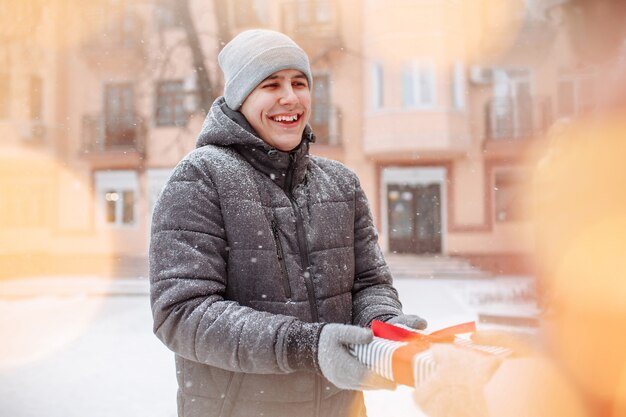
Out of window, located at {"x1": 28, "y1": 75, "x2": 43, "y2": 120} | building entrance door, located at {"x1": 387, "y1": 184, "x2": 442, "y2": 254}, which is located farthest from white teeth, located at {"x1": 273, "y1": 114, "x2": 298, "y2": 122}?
window, located at {"x1": 28, "y1": 75, "x2": 43, "y2": 120}

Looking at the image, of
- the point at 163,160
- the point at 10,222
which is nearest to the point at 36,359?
the point at 163,160

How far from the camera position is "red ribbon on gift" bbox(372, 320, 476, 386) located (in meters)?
0.96

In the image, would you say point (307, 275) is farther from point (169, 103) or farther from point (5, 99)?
point (5, 99)

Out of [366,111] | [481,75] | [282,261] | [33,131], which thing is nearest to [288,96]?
[282,261]

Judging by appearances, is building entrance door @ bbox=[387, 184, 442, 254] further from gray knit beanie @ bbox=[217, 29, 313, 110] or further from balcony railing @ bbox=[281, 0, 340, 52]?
gray knit beanie @ bbox=[217, 29, 313, 110]

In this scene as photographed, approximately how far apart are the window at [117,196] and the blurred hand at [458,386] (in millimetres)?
15426

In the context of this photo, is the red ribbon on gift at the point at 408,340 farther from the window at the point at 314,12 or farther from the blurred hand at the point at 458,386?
the window at the point at 314,12

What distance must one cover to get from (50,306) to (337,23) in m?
9.64

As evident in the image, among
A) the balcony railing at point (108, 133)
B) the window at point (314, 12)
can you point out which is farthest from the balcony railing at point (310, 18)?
the balcony railing at point (108, 133)

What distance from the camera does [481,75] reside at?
549 inches

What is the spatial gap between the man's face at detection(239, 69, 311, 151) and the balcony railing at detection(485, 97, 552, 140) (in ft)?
43.7

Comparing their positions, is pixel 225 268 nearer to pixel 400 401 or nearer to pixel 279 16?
pixel 400 401

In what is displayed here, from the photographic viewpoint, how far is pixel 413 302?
8242 millimetres

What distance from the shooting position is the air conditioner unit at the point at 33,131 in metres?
15.7
